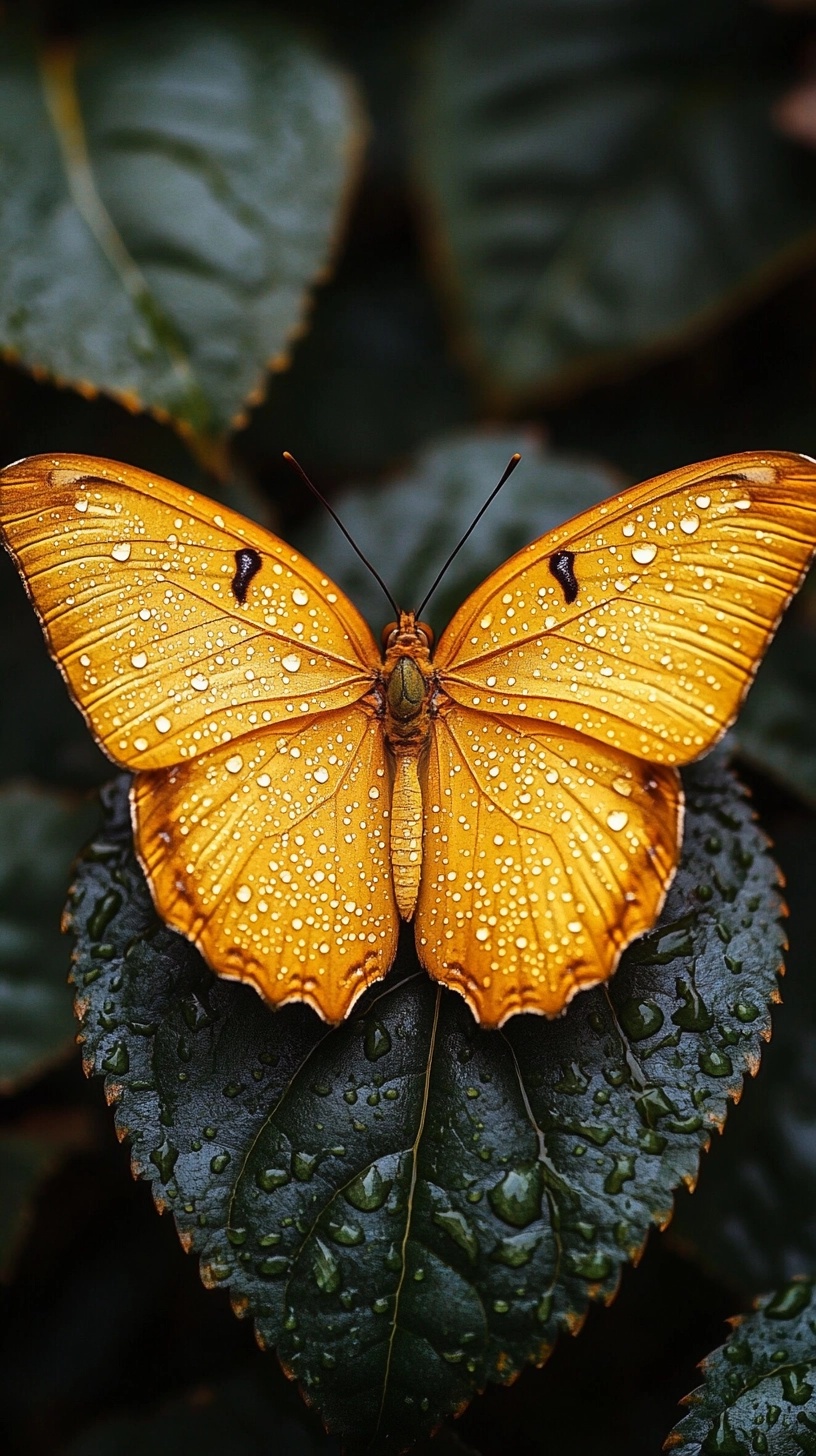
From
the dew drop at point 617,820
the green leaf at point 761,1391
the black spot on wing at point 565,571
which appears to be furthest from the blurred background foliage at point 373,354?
the dew drop at point 617,820

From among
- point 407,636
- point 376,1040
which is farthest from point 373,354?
point 376,1040

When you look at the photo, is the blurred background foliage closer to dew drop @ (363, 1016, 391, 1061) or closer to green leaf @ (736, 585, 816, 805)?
green leaf @ (736, 585, 816, 805)

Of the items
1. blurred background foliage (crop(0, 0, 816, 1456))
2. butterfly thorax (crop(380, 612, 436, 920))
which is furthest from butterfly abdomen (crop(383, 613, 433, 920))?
blurred background foliage (crop(0, 0, 816, 1456))

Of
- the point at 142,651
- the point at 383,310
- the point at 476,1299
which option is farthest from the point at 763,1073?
the point at 383,310

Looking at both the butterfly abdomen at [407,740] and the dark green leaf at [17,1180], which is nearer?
the butterfly abdomen at [407,740]

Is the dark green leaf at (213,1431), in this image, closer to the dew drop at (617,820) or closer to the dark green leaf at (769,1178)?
the dark green leaf at (769,1178)

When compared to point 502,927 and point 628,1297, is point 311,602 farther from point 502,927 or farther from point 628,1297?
point 628,1297
